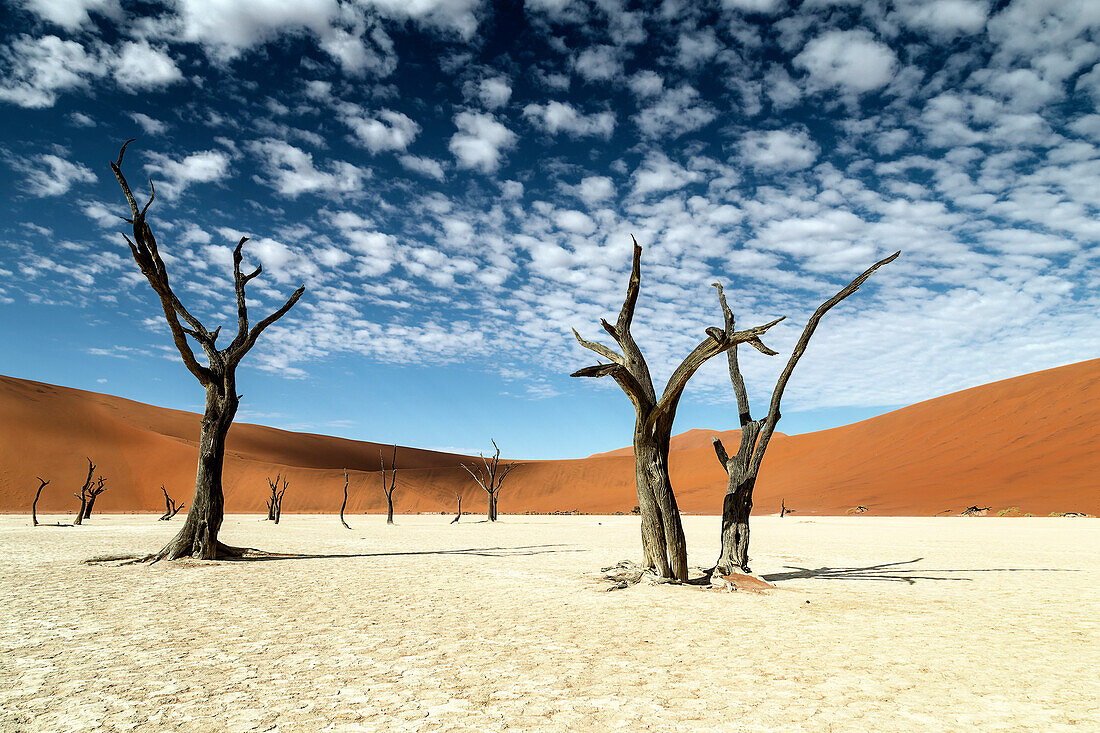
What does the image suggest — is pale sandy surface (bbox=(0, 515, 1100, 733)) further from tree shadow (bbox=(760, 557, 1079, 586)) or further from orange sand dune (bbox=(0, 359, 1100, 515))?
orange sand dune (bbox=(0, 359, 1100, 515))

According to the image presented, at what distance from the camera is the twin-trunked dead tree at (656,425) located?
30.5ft

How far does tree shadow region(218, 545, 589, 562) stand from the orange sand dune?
30243 millimetres

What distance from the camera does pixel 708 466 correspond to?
66188 millimetres

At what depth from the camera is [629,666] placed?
5117 mm

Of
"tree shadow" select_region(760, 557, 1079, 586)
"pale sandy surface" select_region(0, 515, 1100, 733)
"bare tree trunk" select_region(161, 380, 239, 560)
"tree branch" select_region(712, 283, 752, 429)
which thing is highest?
"tree branch" select_region(712, 283, 752, 429)

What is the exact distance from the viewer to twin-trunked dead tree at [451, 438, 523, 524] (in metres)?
33.9

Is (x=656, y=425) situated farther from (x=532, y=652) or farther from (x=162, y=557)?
(x=162, y=557)

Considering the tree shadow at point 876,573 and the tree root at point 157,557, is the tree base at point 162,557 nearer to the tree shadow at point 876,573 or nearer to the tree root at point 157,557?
the tree root at point 157,557

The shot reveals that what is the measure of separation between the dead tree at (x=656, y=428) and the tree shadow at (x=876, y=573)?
6.75 ft

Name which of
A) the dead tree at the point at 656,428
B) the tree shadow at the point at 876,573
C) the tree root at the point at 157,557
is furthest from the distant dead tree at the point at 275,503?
the tree shadow at the point at 876,573

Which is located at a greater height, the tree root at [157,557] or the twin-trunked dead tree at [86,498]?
the twin-trunked dead tree at [86,498]

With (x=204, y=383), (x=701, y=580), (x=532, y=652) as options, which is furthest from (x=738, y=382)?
(x=204, y=383)

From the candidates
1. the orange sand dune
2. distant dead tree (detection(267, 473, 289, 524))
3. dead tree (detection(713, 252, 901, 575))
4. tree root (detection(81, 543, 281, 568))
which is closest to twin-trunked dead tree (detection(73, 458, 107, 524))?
distant dead tree (detection(267, 473, 289, 524))

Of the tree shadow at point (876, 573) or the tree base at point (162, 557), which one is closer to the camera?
the tree shadow at point (876, 573)
